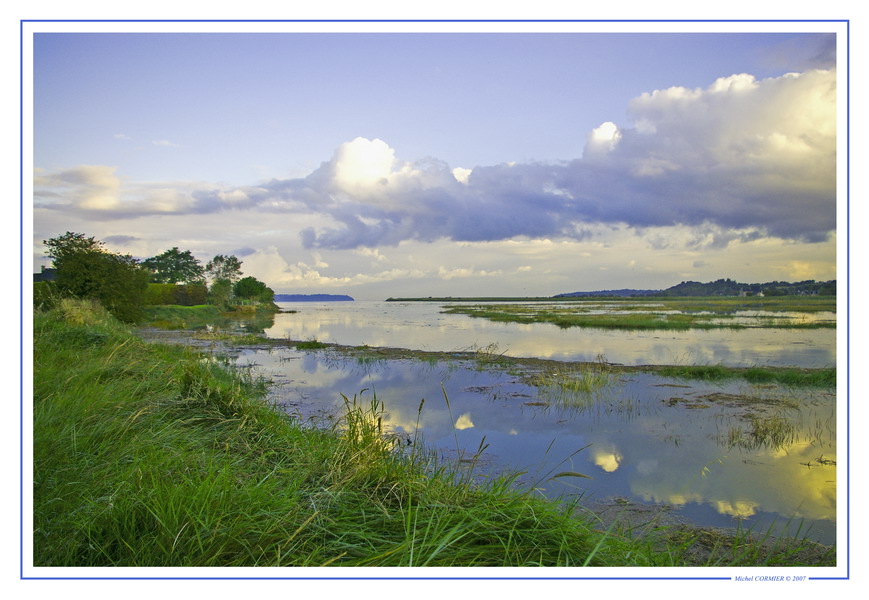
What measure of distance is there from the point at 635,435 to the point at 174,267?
96.9 ft

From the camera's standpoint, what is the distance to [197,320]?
24062 millimetres

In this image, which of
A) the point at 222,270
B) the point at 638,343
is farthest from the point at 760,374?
the point at 222,270

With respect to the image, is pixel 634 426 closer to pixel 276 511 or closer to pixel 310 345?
pixel 276 511

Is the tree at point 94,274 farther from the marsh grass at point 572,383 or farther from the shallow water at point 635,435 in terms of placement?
the marsh grass at point 572,383

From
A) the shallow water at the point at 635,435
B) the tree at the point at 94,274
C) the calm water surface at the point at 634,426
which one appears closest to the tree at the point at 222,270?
the tree at the point at 94,274

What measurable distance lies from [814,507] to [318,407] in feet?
19.8

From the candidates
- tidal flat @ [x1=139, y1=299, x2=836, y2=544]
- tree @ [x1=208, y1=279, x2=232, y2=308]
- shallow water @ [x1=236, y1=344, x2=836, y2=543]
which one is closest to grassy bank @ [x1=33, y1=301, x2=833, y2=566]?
tidal flat @ [x1=139, y1=299, x2=836, y2=544]

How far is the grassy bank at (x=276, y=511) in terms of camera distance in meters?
2.20

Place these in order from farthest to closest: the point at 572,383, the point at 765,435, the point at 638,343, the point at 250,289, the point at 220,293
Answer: the point at 220,293
the point at 250,289
the point at 638,343
the point at 572,383
the point at 765,435

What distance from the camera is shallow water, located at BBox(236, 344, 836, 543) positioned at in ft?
14.3

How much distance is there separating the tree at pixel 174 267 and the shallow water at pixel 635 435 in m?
19.5

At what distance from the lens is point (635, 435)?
20.8ft

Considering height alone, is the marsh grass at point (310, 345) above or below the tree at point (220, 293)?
below

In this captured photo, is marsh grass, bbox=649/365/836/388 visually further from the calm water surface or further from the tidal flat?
the calm water surface
